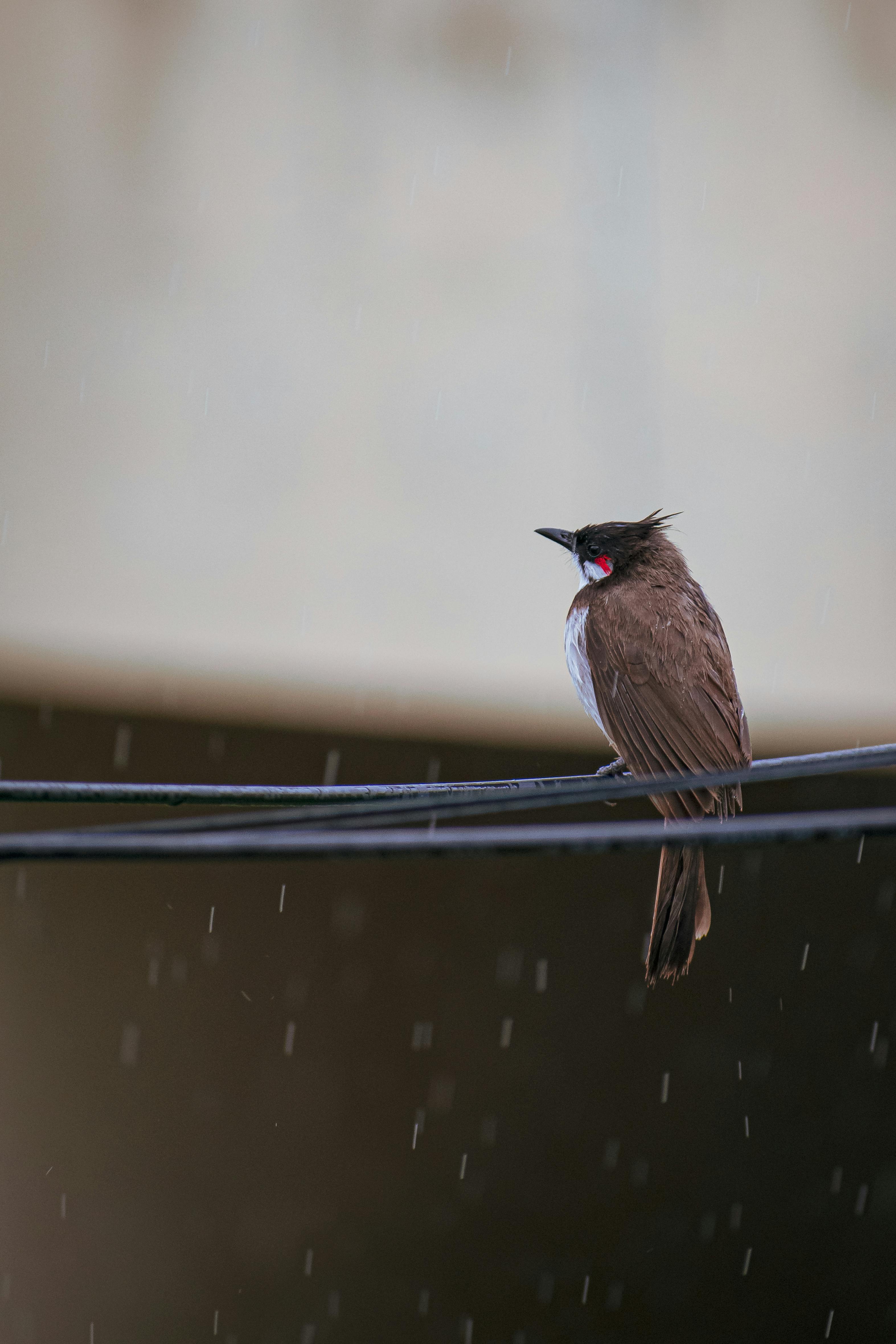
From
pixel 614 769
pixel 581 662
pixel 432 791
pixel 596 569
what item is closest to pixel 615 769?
pixel 614 769

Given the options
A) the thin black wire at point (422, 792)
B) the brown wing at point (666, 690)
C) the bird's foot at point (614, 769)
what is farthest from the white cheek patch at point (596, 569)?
the thin black wire at point (422, 792)

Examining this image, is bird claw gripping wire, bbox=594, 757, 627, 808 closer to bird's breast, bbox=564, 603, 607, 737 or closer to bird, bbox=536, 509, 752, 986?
bird, bbox=536, 509, 752, 986

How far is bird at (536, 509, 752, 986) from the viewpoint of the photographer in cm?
315

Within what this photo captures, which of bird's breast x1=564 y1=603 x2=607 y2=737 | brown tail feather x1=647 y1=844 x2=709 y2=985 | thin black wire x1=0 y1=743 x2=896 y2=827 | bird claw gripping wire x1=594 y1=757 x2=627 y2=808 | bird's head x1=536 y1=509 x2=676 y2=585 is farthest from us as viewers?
bird's head x1=536 y1=509 x2=676 y2=585

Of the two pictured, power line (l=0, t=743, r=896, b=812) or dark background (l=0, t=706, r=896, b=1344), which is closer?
power line (l=0, t=743, r=896, b=812)

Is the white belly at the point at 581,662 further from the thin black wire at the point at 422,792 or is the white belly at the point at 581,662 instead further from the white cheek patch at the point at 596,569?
the thin black wire at the point at 422,792

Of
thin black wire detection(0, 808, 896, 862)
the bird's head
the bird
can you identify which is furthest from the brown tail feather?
thin black wire detection(0, 808, 896, 862)

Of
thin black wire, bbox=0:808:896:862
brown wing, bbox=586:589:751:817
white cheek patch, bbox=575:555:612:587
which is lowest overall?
thin black wire, bbox=0:808:896:862

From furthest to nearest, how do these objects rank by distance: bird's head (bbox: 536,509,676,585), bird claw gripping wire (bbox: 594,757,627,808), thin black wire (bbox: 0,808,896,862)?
bird's head (bbox: 536,509,676,585) → bird claw gripping wire (bbox: 594,757,627,808) → thin black wire (bbox: 0,808,896,862)

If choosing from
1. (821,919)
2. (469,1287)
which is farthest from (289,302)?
(469,1287)

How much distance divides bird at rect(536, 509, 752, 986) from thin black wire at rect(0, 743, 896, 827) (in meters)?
0.58

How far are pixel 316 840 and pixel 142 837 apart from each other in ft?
0.71

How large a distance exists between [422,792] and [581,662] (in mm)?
1577

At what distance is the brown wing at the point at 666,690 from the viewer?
11.3ft
